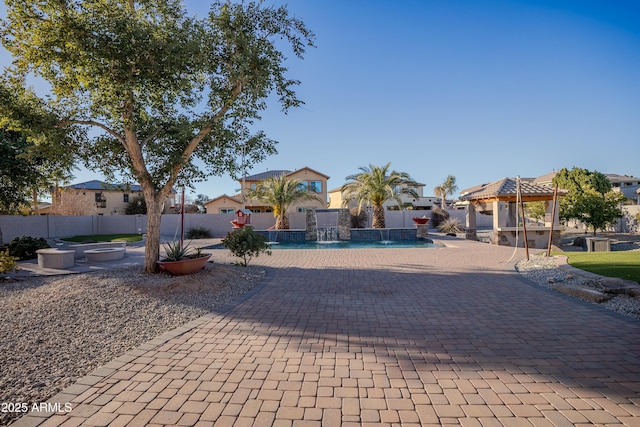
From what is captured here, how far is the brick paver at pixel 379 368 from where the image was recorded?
9.31 feet

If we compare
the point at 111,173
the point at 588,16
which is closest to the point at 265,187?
the point at 111,173

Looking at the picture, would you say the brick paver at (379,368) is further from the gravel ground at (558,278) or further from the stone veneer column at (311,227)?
the stone veneer column at (311,227)

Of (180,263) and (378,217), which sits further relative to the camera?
(378,217)

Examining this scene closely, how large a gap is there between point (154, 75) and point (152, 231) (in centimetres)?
369

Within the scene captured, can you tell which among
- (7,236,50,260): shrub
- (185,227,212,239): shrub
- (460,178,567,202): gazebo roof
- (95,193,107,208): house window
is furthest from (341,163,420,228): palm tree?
(95,193,107,208): house window

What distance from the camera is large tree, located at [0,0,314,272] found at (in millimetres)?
6816

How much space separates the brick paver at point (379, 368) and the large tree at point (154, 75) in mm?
4622

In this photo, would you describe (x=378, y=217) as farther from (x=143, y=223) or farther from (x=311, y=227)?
(x=143, y=223)

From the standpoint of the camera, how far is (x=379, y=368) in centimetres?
368

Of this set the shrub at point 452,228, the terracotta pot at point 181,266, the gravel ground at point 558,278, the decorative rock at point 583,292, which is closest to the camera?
the gravel ground at point 558,278

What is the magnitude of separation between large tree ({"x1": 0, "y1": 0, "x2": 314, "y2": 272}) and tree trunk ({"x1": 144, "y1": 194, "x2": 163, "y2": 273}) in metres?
0.03

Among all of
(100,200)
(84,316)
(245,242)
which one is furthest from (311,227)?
(100,200)

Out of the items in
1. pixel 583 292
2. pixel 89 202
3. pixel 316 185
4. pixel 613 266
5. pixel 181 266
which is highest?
pixel 316 185

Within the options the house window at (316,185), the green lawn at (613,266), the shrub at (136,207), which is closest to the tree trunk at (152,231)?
the green lawn at (613,266)
